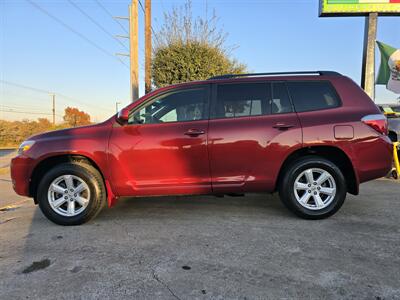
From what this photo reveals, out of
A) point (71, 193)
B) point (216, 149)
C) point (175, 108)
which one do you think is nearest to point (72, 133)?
point (71, 193)

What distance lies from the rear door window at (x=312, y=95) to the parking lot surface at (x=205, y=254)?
1486 mm

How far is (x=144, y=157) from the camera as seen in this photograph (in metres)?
3.83

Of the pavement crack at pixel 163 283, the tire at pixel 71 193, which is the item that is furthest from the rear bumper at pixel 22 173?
the pavement crack at pixel 163 283

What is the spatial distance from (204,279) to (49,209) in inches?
95.9

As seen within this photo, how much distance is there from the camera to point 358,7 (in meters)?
11.1

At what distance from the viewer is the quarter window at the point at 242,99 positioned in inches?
156

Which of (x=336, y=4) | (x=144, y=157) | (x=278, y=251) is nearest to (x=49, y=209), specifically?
(x=144, y=157)

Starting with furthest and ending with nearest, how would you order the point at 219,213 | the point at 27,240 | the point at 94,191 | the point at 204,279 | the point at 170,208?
the point at 170,208 → the point at 219,213 → the point at 94,191 → the point at 27,240 → the point at 204,279

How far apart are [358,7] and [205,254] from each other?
11.8 metres

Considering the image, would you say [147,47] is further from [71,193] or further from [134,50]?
[71,193]

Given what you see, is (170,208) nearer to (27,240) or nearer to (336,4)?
(27,240)

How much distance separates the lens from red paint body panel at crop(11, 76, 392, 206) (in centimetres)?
381

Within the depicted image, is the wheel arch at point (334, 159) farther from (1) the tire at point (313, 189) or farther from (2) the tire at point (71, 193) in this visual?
(2) the tire at point (71, 193)

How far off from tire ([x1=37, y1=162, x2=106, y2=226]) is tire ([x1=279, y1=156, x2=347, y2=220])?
7.94ft
